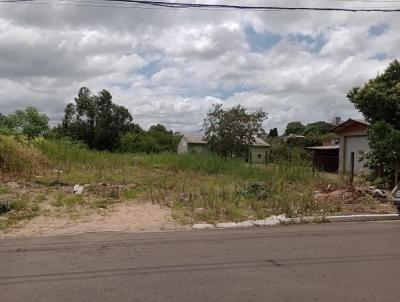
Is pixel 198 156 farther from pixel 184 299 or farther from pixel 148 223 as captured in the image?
pixel 184 299

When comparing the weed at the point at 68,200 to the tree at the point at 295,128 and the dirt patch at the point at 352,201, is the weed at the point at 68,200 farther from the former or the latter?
the tree at the point at 295,128

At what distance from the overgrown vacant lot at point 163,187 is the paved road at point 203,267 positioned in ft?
10.5

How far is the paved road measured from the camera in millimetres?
6621

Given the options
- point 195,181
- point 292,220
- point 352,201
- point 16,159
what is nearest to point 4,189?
point 16,159

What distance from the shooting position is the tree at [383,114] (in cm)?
2181

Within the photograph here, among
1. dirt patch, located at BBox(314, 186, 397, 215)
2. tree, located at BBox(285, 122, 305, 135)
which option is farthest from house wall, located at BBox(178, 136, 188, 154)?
dirt patch, located at BBox(314, 186, 397, 215)

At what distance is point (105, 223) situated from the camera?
1307 centimetres

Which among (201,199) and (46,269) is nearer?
(46,269)

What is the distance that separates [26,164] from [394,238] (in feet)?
50.5

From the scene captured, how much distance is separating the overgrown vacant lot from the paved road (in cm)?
319

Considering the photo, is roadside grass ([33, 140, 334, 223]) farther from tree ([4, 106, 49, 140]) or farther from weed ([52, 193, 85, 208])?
tree ([4, 106, 49, 140])

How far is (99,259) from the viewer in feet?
28.4

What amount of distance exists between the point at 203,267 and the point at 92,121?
6605 centimetres

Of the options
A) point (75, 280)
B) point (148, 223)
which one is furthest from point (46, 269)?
point (148, 223)
